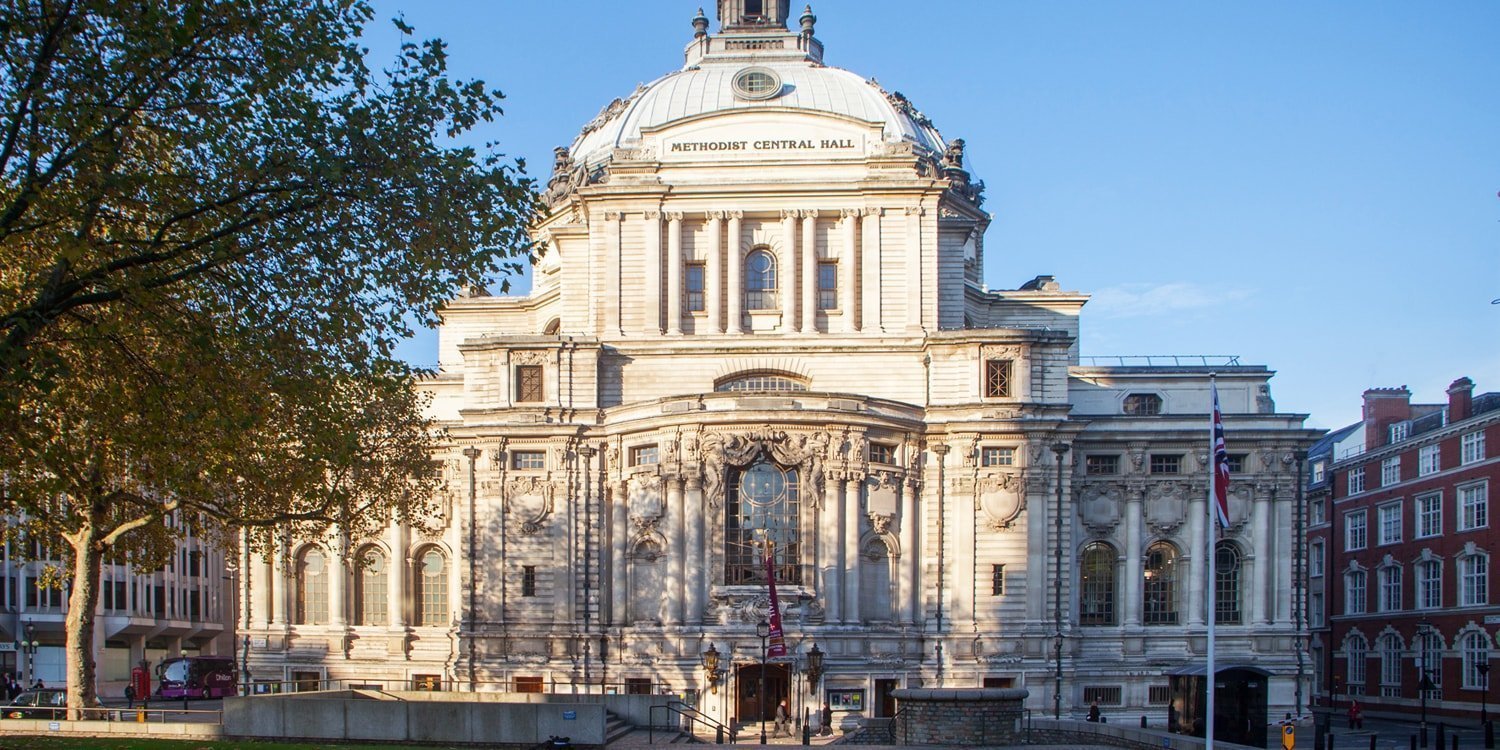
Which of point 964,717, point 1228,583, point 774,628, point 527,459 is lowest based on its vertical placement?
point 964,717

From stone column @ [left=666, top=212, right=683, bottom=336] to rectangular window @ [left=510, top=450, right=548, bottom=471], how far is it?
24.9 ft

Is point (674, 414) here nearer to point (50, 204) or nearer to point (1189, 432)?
point (1189, 432)

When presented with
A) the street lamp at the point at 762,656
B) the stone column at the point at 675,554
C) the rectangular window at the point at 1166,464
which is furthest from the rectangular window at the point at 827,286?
the rectangular window at the point at 1166,464

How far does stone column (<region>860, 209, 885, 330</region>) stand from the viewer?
66812mm

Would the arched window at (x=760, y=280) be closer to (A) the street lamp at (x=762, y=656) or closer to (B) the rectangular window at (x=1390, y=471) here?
(A) the street lamp at (x=762, y=656)

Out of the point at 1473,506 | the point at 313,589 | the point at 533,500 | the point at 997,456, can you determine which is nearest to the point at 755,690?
the point at 533,500

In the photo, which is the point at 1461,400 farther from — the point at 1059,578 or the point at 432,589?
the point at 432,589

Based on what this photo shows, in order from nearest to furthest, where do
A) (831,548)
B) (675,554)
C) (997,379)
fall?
(831,548)
(675,554)
(997,379)

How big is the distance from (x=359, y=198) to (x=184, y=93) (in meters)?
3.51

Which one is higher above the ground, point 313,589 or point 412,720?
point 412,720

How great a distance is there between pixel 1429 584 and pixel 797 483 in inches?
1305

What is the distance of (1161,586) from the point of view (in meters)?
68.8

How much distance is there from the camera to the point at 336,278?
28828mm

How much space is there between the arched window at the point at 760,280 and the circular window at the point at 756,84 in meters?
13.9
